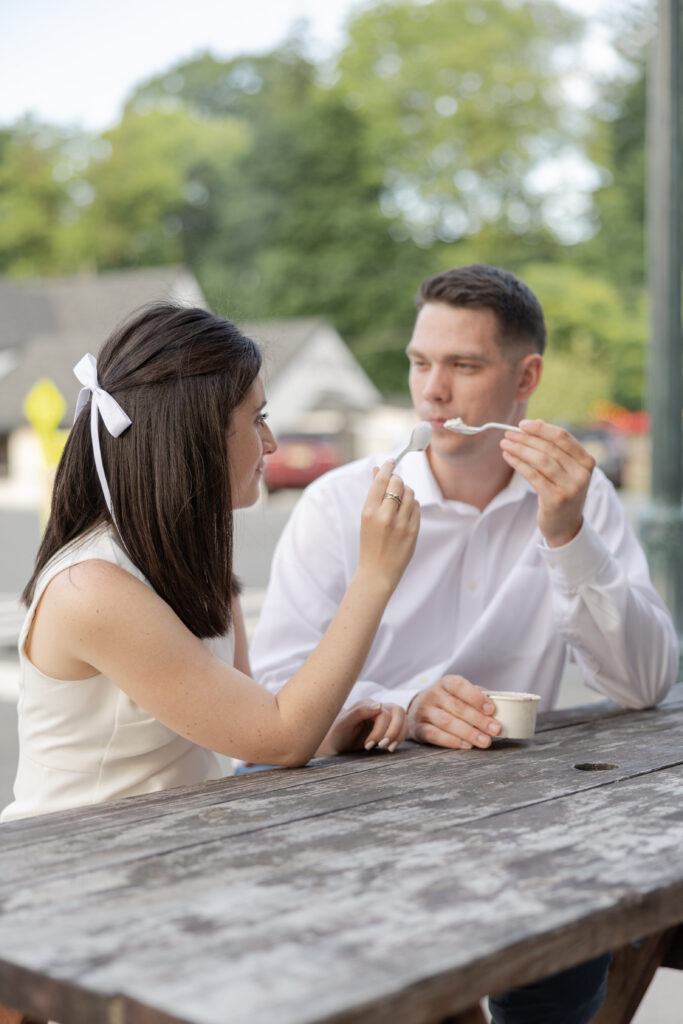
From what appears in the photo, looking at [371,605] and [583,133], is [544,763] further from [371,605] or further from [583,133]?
[583,133]

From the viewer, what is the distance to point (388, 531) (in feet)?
6.42

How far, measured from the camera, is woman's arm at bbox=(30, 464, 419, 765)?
177 cm

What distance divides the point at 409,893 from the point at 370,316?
4196 cm

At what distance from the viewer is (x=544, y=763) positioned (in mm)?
1911

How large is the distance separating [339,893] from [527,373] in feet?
6.02

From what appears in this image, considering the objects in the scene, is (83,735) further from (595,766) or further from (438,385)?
(438,385)

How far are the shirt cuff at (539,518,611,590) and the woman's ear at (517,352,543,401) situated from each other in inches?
23.8

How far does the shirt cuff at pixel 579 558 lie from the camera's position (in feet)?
7.51

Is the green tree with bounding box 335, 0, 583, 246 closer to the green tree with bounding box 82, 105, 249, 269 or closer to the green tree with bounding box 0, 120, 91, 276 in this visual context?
the green tree with bounding box 82, 105, 249, 269

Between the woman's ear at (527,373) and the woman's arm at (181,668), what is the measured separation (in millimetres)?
1097

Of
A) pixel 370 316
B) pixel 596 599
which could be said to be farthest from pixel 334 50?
pixel 596 599

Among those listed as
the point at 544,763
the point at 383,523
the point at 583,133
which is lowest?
the point at 544,763

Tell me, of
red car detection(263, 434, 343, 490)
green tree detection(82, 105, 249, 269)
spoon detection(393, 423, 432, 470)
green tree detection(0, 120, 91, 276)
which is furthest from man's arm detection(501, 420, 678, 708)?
green tree detection(0, 120, 91, 276)

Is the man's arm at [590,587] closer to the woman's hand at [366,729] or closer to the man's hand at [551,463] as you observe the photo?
the man's hand at [551,463]
